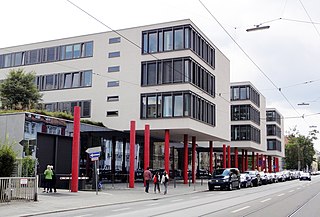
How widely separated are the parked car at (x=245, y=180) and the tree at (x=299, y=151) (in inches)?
3157

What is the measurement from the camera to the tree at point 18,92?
4312 centimetres

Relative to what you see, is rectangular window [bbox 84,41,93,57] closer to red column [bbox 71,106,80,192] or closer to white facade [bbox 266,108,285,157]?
red column [bbox 71,106,80,192]

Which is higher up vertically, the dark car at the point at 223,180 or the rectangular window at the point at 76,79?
the rectangular window at the point at 76,79

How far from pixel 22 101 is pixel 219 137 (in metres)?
23.5

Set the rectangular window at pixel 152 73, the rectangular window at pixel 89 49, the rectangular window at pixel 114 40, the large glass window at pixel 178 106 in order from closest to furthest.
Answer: the large glass window at pixel 178 106
the rectangular window at pixel 152 73
the rectangular window at pixel 114 40
the rectangular window at pixel 89 49

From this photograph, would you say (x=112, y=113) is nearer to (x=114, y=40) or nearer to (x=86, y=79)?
(x=86, y=79)

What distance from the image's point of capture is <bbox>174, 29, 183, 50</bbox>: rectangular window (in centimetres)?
4231

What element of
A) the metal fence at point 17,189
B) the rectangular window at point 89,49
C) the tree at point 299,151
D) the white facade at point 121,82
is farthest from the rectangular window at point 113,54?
the tree at point 299,151

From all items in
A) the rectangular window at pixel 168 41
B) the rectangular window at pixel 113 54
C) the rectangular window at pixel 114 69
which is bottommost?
the rectangular window at pixel 114 69

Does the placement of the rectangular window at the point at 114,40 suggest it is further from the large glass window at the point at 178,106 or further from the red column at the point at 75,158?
the red column at the point at 75,158

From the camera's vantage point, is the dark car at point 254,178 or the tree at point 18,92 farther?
the dark car at point 254,178

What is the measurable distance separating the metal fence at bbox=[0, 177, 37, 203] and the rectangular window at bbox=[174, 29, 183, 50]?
24.4 m

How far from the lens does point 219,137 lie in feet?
169

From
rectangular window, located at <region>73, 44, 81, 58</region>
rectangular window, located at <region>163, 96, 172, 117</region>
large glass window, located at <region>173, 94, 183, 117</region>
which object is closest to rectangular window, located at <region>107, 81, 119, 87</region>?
rectangular window, located at <region>73, 44, 81, 58</region>
